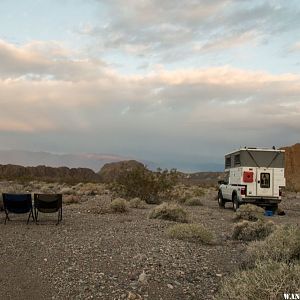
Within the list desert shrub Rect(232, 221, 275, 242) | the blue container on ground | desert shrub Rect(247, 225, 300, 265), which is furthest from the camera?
the blue container on ground

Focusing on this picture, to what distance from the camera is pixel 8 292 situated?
7590mm

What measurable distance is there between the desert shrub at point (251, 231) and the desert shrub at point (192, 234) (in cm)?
106

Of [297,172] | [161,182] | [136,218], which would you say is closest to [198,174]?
[297,172]

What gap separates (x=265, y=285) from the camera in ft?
18.2

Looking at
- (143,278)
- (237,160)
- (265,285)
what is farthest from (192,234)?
(237,160)

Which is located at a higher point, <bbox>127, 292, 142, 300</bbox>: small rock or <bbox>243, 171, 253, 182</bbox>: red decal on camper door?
<bbox>243, 171, 253, 182</bbox>: red decal on camper door

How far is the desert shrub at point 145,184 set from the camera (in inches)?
1074

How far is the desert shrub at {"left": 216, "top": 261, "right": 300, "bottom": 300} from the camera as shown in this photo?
17.7ft

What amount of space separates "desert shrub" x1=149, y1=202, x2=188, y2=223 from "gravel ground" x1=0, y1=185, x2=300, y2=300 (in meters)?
2.93

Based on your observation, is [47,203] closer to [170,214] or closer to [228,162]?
[170,214]

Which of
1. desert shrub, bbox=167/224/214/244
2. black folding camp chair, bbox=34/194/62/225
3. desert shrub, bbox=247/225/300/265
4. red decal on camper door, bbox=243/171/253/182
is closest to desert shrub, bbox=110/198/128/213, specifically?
black folding camp chair, bbox=34/194/62/225

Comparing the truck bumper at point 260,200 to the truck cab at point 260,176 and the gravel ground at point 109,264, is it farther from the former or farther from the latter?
the gravel ground at point 109,264

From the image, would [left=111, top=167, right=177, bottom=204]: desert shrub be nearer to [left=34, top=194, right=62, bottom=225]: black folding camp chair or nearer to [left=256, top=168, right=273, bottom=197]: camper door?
[left=256, top=168, right=273, bottom=197]: camper door

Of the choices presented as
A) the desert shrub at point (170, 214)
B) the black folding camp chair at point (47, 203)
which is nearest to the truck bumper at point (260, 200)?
the desert shrub at point (170, 214)
